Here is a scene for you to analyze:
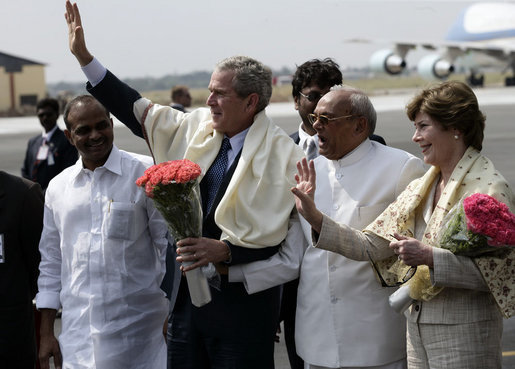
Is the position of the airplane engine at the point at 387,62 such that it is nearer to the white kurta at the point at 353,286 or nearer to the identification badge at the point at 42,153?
the identification badge at the point at 42,153

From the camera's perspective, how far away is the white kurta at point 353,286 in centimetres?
350

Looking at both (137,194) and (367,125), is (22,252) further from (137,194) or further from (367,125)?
(367,125)

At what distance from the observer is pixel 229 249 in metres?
3.47

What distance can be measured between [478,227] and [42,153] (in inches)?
279

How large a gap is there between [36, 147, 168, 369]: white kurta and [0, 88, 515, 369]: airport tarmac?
214 centimetres

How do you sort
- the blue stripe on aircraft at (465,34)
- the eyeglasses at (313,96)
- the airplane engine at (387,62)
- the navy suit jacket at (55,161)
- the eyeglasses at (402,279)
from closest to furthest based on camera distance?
the eyeglasses at (402,279)
the eyeglasses at (313,96)
the navy suit jacket at (55,161)
the airplane engine at (387,62)
the blue stripe on aircraft at (465,34)

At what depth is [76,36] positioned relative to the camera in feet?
12.3

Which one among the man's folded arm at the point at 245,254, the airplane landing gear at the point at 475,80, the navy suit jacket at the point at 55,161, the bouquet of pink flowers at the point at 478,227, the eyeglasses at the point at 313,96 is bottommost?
the airplane landing gear at the point at 475,80

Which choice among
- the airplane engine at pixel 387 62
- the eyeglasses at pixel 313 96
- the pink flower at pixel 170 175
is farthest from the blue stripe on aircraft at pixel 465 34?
the pink flower at pixel 170 175

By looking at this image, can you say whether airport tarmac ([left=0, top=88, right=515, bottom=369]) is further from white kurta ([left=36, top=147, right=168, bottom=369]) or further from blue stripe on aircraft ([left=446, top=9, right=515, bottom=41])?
blue stripe on aircraft ([left=446, top=9, right=515, bottom=41])

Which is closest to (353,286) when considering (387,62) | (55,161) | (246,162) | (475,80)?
(246,162)

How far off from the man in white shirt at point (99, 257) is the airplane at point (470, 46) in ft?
147

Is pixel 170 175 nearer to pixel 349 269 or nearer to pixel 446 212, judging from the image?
pixel 349 269

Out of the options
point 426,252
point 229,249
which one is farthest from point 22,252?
point 426,252
